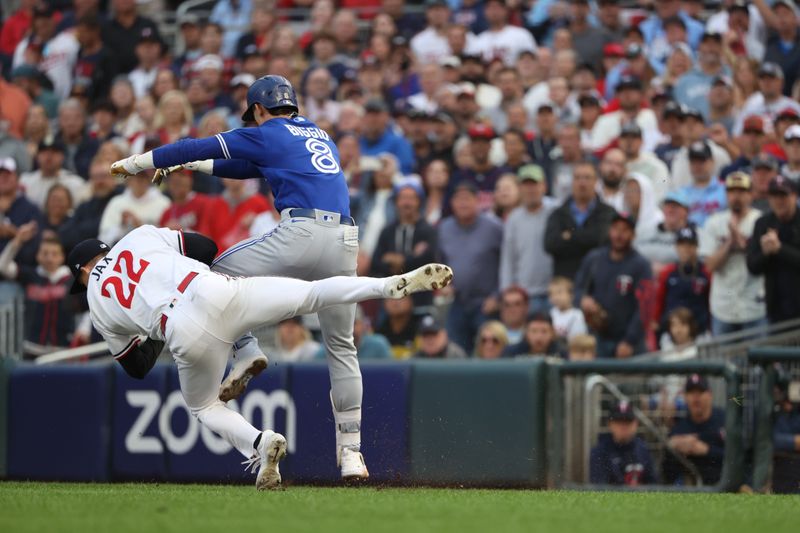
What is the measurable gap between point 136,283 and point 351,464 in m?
1.81

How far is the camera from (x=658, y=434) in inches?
417

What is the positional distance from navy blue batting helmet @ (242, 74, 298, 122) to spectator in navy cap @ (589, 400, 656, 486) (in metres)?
3.47

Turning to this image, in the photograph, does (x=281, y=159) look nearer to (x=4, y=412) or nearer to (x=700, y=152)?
(x=4, y=412)

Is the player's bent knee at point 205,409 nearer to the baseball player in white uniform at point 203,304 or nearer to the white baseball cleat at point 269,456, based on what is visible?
the baseball player in white uniform at point 203,304

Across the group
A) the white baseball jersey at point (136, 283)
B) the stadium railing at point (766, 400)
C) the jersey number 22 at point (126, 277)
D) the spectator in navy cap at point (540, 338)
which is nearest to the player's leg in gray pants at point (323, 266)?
the white baseball jersey at point (136, 283)

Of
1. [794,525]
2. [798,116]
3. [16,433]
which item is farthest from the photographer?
[798,116]

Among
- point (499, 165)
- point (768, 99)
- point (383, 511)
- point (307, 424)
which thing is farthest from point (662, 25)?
point (383, 511)

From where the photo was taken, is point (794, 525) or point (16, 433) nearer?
point (794, 525)

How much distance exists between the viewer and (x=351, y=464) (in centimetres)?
909

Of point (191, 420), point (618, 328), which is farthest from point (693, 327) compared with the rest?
point (191, 420)

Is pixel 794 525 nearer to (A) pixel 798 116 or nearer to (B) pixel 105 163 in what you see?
(A) pixel 798 116

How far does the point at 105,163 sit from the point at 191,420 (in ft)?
16.2

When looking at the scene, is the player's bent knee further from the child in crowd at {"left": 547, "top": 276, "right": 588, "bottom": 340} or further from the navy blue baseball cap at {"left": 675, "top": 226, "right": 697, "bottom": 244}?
the navy blue baseball cap at {"left": 675, "top": 226, "right": 697, "bottom": 244}

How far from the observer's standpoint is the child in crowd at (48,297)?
14.5 m
